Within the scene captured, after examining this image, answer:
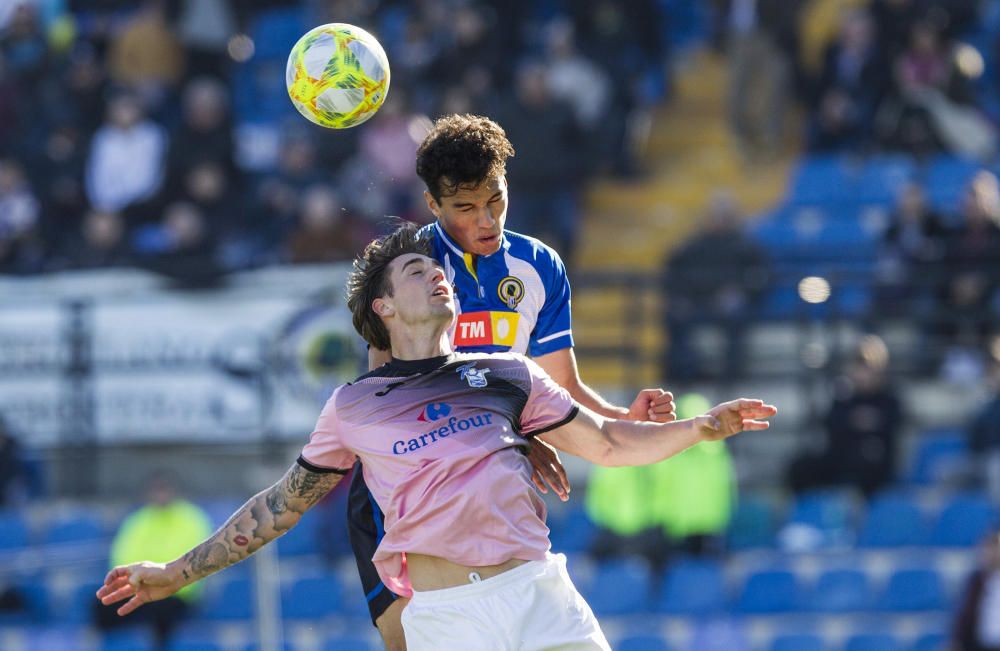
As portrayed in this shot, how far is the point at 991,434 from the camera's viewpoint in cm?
1212

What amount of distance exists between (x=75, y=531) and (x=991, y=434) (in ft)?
22.6

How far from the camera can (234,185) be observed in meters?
15.3

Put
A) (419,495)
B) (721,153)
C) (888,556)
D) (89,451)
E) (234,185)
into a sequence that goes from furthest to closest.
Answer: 1. (721,153)
2. (234,185)
3. (89,451)
4. (888,556)
5. (419,495)

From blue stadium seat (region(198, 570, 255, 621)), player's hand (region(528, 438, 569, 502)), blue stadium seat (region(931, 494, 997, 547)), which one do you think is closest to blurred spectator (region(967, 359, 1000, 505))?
blue stadium seat (region(931, 494, 997, 547))

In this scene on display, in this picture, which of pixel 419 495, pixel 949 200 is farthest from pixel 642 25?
pixel 419 495

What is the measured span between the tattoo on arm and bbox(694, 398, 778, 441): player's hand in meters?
1.23

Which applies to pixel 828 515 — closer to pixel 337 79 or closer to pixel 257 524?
pixel 337 79

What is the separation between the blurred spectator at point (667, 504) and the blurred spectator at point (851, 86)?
3925 mm

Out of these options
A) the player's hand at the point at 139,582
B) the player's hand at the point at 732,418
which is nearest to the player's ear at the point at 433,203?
the player's hand at the point at 732,418

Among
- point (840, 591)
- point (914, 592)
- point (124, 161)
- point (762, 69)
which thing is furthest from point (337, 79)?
point (124, 161)

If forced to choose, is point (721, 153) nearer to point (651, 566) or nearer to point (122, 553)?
point (651, 566)

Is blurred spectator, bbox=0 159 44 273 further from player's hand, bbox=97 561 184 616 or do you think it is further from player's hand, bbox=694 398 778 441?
player's hand, bbox=694 398 778 441

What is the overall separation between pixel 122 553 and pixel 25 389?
209 centimetres

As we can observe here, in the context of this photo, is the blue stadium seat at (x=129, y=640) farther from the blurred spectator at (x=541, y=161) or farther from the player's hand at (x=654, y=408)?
the player's hand at (x=654, y=408)
